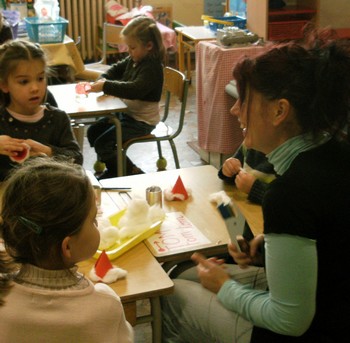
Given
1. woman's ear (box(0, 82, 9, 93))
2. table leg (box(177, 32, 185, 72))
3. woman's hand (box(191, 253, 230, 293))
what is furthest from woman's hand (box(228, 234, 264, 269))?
table leg (box(177, 32, 185, 72))

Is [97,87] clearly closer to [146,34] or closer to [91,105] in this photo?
[91,105]

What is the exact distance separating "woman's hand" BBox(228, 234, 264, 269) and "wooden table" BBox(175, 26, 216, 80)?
3756 millimetres

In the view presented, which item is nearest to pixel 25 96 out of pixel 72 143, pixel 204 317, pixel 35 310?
pixel 72 143

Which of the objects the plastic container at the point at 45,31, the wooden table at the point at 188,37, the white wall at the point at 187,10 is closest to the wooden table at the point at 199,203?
the wooden table at the point at 188,37

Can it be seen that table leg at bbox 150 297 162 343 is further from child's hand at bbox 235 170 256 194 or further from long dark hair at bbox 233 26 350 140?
long dark hair at bbox 233 26 350 140

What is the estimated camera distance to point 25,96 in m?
2.46

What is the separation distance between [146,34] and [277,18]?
4.34 feet

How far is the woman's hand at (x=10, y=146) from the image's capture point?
225 cm

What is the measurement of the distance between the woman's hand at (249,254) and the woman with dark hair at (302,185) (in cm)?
19

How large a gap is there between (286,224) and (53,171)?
525 millimetres

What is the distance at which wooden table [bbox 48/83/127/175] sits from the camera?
344 cm

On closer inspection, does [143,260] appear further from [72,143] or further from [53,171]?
[72,143]

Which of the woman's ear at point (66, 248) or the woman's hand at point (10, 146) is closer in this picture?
the woman's ear at point (66, 248)

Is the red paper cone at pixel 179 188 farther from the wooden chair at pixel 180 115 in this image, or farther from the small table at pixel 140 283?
the wooden chair at pixel 180 115
